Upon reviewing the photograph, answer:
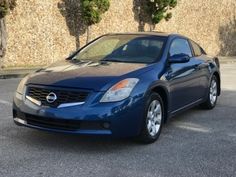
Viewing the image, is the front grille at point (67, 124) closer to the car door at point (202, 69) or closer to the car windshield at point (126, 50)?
the car windshield at point (126, 50)

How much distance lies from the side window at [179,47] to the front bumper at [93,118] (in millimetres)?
1596

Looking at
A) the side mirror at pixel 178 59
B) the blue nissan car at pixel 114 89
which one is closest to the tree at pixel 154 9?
the blue nissan car at pixel 114 89

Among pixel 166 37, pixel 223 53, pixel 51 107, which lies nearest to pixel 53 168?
pixel 51 107

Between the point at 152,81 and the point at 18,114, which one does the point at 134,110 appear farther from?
the point at 18,114

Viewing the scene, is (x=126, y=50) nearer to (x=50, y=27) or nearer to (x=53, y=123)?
(x=53, y=123)

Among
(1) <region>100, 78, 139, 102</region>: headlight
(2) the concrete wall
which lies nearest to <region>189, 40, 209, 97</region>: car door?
(1) <region>100, 78, 139, 102</region>: headlight

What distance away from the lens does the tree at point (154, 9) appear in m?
21.6

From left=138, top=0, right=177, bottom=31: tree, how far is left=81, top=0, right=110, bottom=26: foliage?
12.4ft

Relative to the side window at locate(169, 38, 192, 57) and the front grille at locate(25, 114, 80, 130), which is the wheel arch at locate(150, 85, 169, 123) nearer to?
the side window at locate(169, 38, 192, 57)

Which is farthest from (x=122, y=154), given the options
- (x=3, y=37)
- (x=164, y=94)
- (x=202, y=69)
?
(x=3, y=37)

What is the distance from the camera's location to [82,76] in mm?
5855

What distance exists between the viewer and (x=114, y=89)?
565cm

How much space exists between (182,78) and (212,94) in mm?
2076

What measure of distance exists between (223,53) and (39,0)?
1491cm
